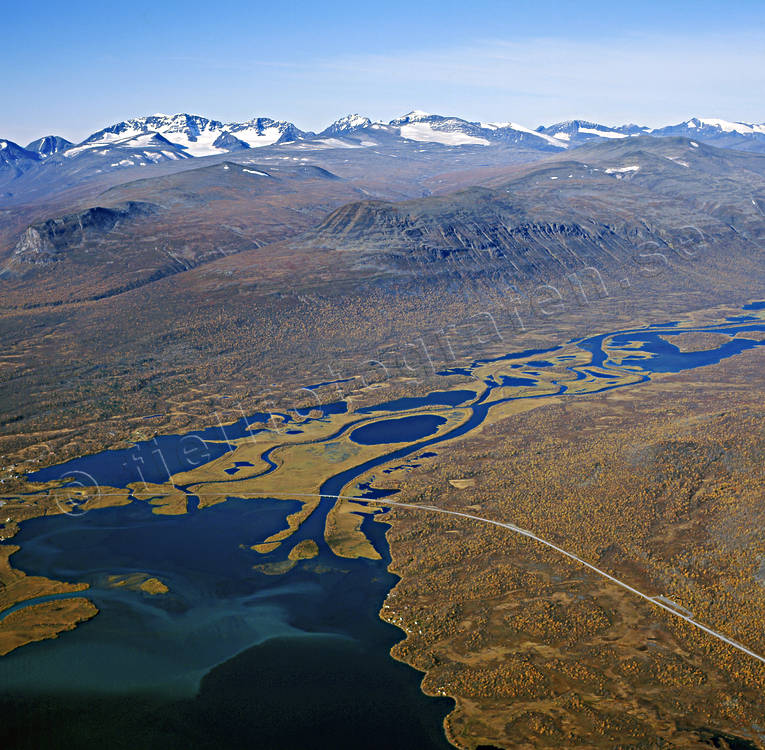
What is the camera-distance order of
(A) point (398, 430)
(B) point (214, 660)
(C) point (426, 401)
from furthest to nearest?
(C) point (426, 401) < (A) point (398, 430) < (B) point (214, 660)

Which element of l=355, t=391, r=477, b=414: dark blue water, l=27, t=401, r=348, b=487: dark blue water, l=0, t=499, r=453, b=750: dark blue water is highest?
l=355, t=391, r=477, b=414: dark blue water

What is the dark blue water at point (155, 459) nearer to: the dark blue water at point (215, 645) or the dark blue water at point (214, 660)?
the dark blue water at point (215, 645)

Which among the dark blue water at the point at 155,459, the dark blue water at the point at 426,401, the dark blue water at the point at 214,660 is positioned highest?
the dark blue water at the point at 426,401

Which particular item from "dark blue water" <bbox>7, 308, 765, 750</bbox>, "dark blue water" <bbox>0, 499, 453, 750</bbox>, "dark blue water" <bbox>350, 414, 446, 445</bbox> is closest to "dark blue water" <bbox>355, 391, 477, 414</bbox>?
"dark blue water" <bbox>350, 414, 446, 445</bbox>

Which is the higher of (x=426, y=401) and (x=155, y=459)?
(x=426, y=401)

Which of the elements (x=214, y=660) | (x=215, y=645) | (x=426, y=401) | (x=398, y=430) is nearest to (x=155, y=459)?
(x=398, y=430)

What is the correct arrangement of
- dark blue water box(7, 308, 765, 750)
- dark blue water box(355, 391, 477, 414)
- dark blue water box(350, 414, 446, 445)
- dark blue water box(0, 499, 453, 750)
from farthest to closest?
1. dark blue water box(355, 391, 477, 414)
2. dark blue water box(350, 414, 446, 445)
3. dark blue water box(7, 308, 765, 750)
4. dark blue water box(0, 499, 453, 750)

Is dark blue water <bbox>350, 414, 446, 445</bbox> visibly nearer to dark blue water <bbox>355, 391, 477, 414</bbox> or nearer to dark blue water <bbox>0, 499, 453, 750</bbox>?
dark blue water <bbox>355, 391, 477, 414</bbox>

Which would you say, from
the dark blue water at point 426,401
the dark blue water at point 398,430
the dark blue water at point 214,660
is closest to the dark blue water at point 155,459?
the dark blue water at point 398,430

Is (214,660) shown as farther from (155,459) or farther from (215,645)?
(155,459)
